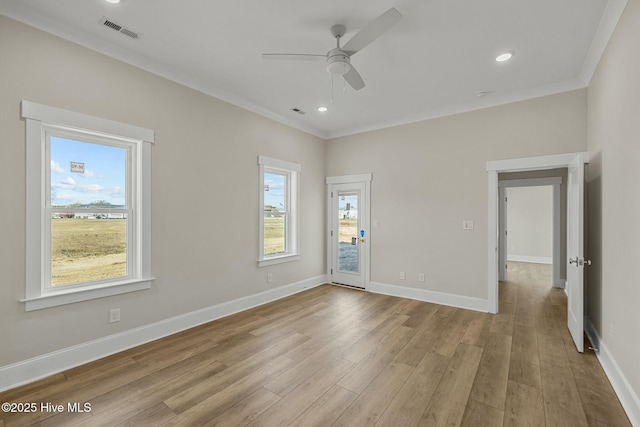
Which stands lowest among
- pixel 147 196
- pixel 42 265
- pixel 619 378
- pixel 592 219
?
pixel 619 378

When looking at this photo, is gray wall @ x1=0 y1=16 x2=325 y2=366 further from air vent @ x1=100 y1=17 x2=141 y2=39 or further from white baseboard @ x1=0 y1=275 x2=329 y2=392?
air vent @ x1=100 y1=17 x2=141 y2=39

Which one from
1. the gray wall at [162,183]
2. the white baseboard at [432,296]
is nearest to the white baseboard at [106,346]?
the gray wall at [162,183]

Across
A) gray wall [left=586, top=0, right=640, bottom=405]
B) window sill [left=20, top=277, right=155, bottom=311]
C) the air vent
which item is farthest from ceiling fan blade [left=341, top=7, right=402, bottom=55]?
window sill [left=20, top=277, right=155, bottom=311]

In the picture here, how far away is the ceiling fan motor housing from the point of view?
97.0 inches

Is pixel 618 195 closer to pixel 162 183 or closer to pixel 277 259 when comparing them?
pixel 277 259

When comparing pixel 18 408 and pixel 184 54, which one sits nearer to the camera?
pixel 18 408

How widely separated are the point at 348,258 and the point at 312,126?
2622 mm

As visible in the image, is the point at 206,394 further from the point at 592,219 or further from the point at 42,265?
the point at 592,219

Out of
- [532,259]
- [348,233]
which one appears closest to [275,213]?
[348,233]

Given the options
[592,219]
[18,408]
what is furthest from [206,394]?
[592,219]

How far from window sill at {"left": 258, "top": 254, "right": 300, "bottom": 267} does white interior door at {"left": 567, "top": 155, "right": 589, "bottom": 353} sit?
3.73 m

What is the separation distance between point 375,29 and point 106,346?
3.69 metres

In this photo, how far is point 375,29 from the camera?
211 cm

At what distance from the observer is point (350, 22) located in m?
2.46
